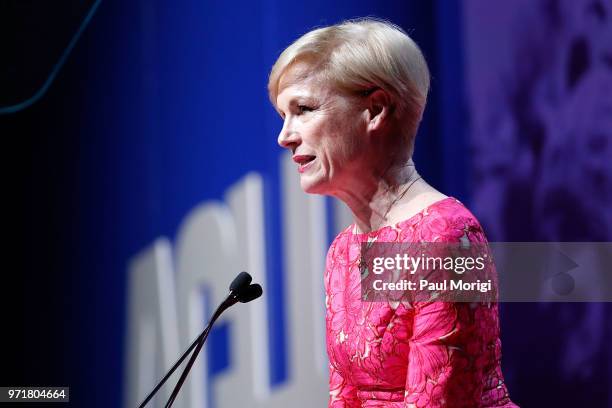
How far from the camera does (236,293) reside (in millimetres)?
1650

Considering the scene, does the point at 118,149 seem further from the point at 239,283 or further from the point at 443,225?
the point at 443,225

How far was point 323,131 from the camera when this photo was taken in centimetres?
163

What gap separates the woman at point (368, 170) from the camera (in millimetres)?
1525

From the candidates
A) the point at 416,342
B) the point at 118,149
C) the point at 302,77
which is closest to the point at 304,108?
the point at 302,77

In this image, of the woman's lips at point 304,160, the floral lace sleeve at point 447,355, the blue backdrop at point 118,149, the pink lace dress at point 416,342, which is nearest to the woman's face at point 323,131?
the woman's lips at point 304,160

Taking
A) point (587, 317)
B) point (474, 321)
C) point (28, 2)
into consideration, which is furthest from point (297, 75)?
point (28, 2)

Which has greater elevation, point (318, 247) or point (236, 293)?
point (318, 247)

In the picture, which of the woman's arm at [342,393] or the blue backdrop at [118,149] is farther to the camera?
the blue backdrop at [118,149]

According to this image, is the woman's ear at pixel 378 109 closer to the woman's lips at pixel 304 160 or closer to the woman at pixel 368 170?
the woman at pixel 368 170

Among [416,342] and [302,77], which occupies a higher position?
[302,77]

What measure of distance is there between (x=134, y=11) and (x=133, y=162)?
1.66 feet

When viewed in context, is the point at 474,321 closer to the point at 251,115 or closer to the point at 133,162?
the point at 251,115

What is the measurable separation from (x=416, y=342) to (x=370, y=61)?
53 centimetres

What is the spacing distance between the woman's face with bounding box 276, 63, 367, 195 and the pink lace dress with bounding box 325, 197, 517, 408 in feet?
0.48
